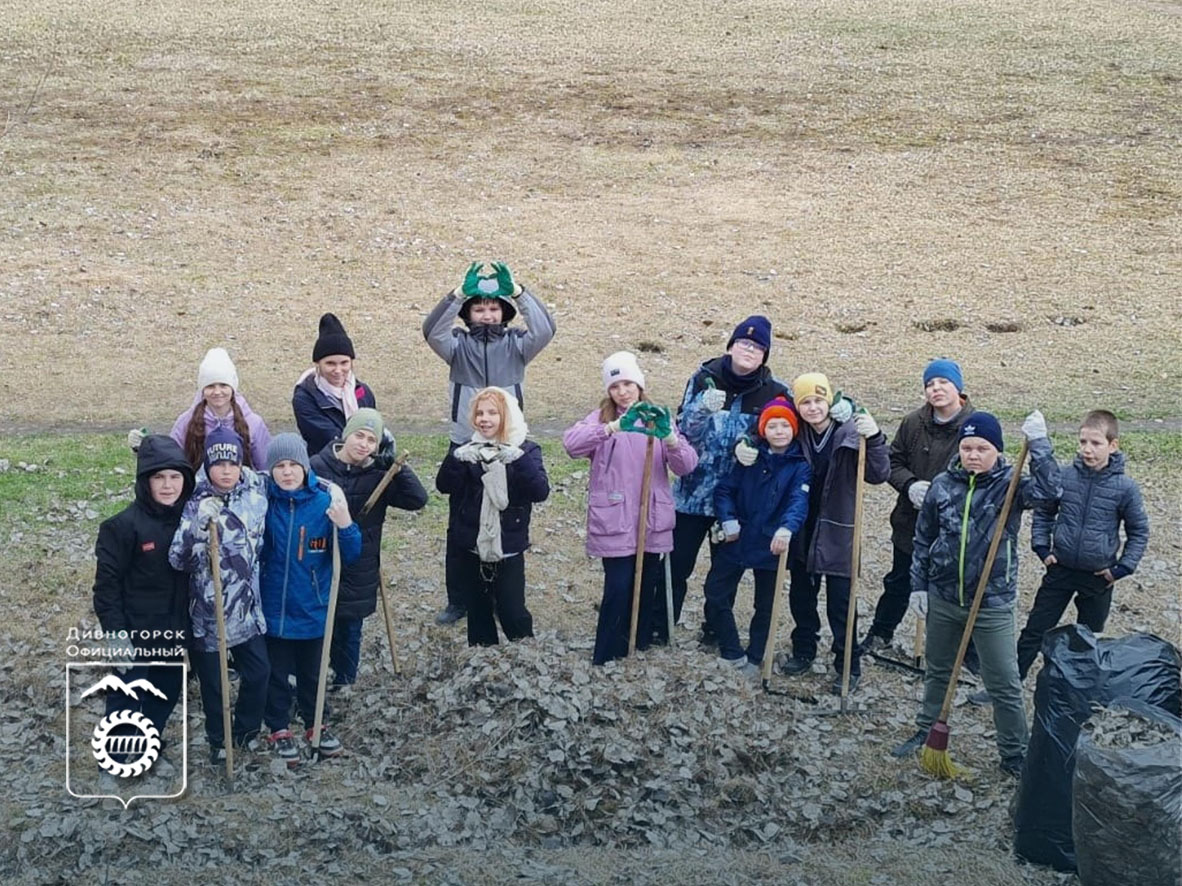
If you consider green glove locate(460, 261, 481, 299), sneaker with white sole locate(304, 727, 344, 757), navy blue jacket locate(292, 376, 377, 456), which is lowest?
sneaker with white sole locate(304, 727, 344, 757)

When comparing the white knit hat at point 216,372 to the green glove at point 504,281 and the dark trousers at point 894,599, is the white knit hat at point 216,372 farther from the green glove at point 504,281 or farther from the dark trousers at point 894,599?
the dark trousers at point 894,599

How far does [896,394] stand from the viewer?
14.1 m

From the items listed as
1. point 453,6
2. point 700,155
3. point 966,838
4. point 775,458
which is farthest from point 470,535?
point 453,6

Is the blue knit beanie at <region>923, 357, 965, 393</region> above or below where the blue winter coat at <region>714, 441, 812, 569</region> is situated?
above

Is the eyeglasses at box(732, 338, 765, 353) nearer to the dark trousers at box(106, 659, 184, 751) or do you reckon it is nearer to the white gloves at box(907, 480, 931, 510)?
the white gloves at box(907, 480, 931, 510)

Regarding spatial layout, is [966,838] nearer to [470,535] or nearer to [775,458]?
[775,458]

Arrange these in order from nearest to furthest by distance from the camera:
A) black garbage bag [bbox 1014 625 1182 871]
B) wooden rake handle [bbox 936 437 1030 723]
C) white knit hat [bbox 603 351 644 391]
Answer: black garbage bag [bbox 1014 625 1182 871] → wooden rake handle [bbox 936 437 1030 723] → white knit hat [bbox 603 351 644 391]

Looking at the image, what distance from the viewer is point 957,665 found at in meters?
6.85

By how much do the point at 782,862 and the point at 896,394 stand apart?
8.46 m

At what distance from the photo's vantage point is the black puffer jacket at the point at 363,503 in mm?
7234

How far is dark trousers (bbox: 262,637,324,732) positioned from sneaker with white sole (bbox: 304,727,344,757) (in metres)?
0.11

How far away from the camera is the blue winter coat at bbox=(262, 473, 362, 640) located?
22.3 ft

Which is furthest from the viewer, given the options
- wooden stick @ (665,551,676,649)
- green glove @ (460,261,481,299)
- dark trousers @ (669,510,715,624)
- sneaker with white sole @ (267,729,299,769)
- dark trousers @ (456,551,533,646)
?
green glove @ (460,261,481,299)

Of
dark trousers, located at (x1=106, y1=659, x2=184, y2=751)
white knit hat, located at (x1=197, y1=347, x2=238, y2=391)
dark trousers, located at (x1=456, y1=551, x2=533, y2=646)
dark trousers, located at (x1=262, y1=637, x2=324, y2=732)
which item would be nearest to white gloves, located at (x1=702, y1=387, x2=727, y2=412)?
dark trousers, located at (x1=456, y1=551, x2=533, y2=646)
